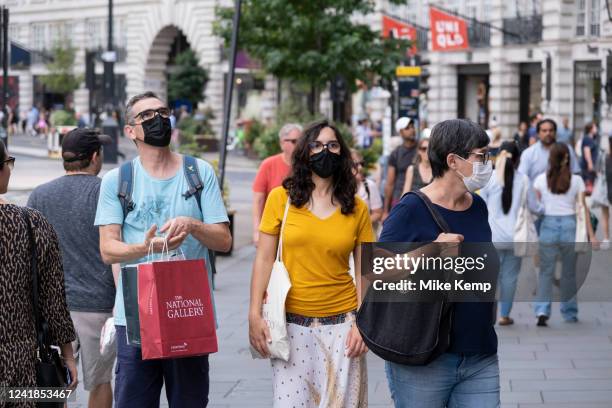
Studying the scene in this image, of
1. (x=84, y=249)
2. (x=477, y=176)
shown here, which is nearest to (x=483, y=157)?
(x=477, y=176)

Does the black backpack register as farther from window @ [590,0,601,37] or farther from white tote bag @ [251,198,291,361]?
window @ [590,0,601,37]

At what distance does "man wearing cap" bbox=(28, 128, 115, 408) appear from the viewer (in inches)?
261

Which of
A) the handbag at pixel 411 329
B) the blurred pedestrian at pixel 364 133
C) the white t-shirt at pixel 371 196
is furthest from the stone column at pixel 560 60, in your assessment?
the handbag at pixel 411 329

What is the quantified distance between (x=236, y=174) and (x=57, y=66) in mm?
31239

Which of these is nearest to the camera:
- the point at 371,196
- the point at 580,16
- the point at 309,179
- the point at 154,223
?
the point at 154,223

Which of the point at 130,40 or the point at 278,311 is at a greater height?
the point at 130,40

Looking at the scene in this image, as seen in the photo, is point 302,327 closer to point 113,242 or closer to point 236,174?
point 113,242

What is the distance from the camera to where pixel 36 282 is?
4.57 metres

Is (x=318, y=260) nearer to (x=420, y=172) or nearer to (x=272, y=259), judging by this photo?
(x=272, y=259)

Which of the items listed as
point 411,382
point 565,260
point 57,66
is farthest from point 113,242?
point 57,66

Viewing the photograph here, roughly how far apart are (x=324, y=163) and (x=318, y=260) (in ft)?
1.49

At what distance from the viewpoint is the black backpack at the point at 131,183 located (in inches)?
221

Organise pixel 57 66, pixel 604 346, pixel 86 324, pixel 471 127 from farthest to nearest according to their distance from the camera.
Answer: pixel 57 66 < pixel 604 346 < pixel 86 324 < pixel 471 127

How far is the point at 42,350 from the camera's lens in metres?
4.59
